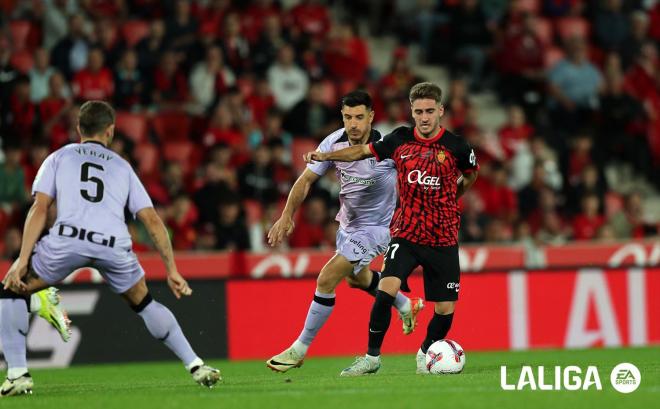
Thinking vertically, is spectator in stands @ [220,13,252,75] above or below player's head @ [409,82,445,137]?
above

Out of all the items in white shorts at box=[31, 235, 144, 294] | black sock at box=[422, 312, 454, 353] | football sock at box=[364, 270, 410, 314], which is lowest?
black sock at box=[422, 312, 454, 353]

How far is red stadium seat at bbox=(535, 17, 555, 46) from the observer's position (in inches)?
786

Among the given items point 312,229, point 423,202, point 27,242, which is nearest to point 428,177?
point 423,202

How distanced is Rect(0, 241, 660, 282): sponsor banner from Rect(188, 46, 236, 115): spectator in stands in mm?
2903

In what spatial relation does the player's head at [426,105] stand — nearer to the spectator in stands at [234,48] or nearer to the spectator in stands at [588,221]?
the spectator in stands at [588,221]

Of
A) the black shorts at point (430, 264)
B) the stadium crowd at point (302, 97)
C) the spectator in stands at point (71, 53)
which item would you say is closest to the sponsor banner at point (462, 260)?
the stadium crowd at point (302, 97)

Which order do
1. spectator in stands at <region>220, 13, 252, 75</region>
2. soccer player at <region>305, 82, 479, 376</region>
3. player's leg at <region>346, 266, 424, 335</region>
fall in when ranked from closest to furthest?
1. soccer player at <region>305, 82, 479, 376</region>
2. player's leg at <region>346, 266, 424, 335</region>
3. spectator in stands at <region>220, 13, 252, 75</region>

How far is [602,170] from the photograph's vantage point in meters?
18.0

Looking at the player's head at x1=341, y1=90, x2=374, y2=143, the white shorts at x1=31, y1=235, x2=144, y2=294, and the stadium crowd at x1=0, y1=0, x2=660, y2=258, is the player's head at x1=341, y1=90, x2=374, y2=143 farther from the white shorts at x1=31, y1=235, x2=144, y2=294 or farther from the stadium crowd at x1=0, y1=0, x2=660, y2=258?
the stadium crowd at x1=0, y1=0, x2=660, y2=258

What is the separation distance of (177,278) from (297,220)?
7.85m

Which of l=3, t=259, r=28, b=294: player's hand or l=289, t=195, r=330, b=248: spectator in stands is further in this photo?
l=289, t=195, r=330, b=248: spectator in stands

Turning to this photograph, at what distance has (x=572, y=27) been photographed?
2005 centimetres

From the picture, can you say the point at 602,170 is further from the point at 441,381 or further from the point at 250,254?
the point at 441,381

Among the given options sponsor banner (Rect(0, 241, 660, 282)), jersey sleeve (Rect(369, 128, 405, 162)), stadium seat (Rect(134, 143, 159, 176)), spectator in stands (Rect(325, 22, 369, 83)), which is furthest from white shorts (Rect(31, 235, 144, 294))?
spectator in stands (Rect(325, 22, 369, 83))
